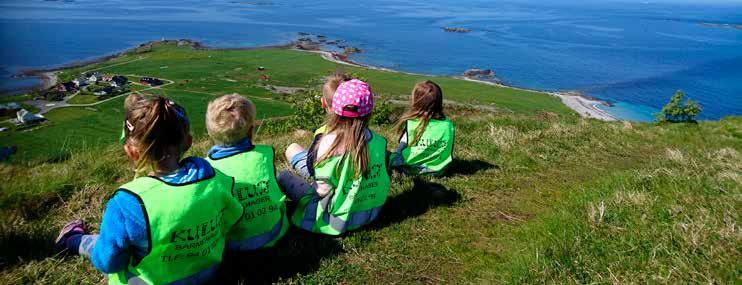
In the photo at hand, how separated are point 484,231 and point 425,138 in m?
1.87

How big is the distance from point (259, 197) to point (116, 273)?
130 cm

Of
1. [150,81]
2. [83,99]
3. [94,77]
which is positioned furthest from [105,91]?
[150,81]

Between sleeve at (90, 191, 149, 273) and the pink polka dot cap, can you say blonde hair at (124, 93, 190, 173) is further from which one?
the pink polka dot cap

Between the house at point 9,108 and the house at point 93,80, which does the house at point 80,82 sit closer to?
the house at point 93,80

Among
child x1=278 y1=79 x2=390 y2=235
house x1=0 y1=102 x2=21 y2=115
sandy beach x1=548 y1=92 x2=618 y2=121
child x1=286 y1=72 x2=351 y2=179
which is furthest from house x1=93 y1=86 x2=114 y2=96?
child x1=278 y1=79 x2=390 y2=235

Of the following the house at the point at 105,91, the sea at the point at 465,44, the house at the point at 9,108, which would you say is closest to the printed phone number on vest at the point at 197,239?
the house at the point at 9,108

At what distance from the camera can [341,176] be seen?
482 centimetres

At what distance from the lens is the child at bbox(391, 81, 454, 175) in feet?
21.6

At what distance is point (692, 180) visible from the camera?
5711 mm

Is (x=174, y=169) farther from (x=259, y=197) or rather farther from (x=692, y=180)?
(x=692, y=180)

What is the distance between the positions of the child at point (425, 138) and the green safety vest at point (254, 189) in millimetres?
2680

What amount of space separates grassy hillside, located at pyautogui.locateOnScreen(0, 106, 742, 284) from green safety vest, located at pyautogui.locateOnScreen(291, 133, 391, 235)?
15cm

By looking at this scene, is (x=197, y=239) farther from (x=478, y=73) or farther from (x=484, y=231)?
A: (x=478, y=73)

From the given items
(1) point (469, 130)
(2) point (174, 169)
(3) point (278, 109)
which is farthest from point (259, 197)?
(3) point (278, 109)
